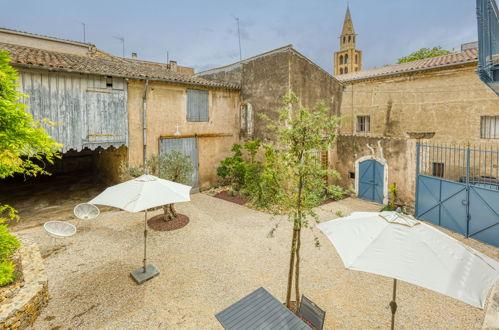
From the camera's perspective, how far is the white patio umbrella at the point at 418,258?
294 centimetres

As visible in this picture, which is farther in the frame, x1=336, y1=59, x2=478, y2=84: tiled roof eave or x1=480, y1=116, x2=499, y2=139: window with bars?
x1=336, y1=59, x2=478, y2=84: tiled roof eave

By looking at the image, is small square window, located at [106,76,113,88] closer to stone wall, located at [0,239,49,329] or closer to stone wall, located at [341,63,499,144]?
stone wall, located at [0,239,49,329]

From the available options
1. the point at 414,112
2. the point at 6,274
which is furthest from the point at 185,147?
the point at 414,112

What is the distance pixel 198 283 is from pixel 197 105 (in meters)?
9.74

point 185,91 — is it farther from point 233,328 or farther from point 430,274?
point 430,274

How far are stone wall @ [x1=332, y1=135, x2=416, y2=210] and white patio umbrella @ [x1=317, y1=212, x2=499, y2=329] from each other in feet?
29.7

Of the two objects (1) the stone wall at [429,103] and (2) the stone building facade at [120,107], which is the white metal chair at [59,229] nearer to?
(2) the stone building facade at [120,107]

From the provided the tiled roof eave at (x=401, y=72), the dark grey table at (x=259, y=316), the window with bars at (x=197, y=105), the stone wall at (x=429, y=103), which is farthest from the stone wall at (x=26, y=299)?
the tiled roof eave at (x=401, y=72)

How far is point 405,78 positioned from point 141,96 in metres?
13.5

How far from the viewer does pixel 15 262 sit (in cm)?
574

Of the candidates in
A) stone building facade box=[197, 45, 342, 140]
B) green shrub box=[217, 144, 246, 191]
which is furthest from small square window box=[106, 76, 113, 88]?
stone building facade box=[197, 45, 342, 140]

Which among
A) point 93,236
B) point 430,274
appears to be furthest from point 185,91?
point 430,274

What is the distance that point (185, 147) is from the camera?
1333cm

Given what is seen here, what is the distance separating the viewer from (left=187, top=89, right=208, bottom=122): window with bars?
13.4 meters
